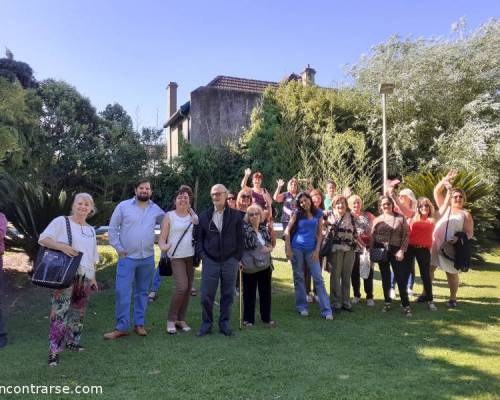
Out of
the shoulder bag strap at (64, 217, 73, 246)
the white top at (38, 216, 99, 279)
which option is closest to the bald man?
the white top at (38, 216, 99, 279)

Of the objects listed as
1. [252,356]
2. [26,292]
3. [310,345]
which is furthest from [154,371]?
[26,292]

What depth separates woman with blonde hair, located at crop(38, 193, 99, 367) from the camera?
429 centimetres

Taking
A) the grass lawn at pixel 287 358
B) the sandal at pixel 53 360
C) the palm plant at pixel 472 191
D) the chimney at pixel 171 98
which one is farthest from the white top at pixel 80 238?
the chimney at pixel 171 98

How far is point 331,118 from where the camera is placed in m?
16.4

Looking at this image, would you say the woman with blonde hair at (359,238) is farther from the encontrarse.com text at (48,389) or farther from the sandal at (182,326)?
the encontrarse.com text at (48,389)

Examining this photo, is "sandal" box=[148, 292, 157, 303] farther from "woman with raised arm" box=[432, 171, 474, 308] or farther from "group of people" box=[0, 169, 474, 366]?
"woman with raised arm" box=[432, 171, 474, 308]

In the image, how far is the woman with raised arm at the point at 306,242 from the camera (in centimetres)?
597

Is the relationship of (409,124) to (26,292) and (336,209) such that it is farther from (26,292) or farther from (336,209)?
(26,292)

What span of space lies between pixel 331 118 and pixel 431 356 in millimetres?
12731

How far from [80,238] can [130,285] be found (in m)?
0.92

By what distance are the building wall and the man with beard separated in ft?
48.0

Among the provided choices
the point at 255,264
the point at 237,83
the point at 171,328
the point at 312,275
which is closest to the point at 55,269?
the point at 171,328

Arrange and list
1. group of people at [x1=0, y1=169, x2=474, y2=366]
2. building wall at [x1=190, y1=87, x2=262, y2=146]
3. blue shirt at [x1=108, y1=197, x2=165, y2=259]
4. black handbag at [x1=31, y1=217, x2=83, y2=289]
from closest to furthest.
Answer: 1. black handbag at [x1=31, y1=217, x2=83, y2=289]
2. group of people at [x1=0, y1=169, x2=474, y2=366]
3. blue shirt at [x1=108, y1=197, x2=165, y2=259]
4. building wall at [x1=190, y1=87, x2=262, y2=146]

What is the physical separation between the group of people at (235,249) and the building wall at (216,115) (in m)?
13.8
